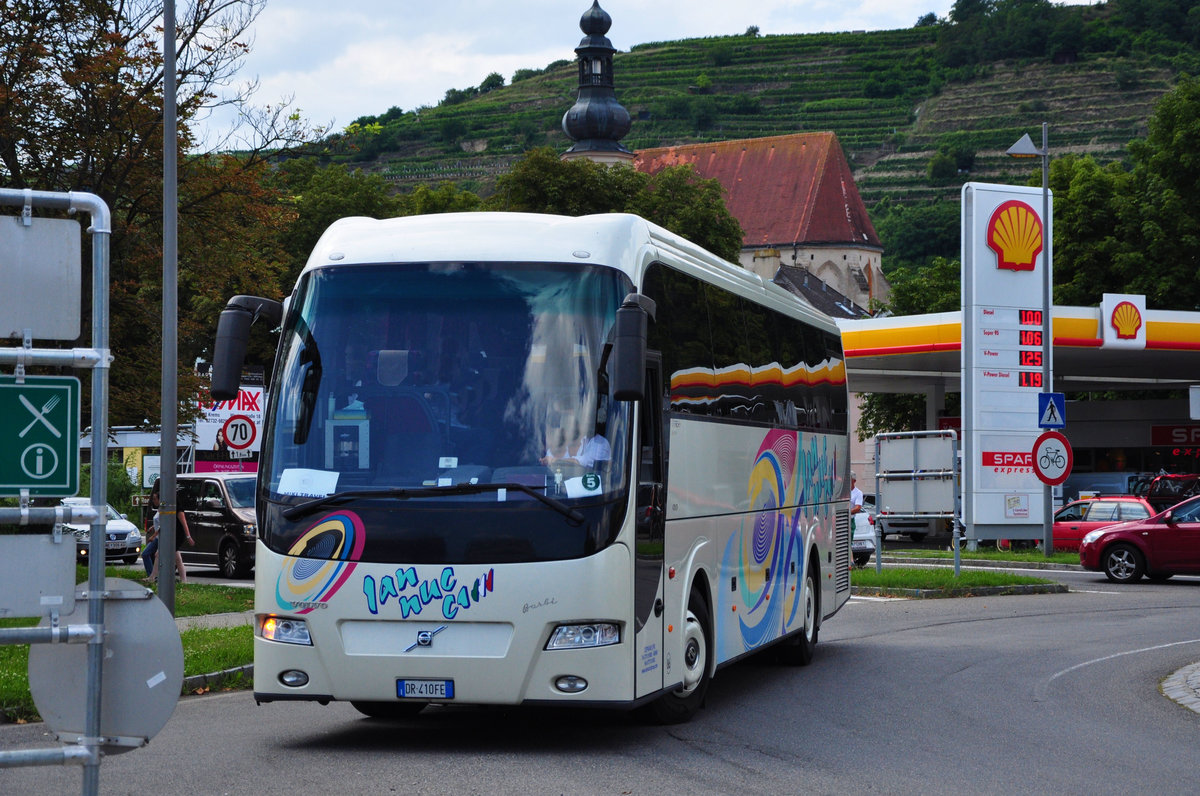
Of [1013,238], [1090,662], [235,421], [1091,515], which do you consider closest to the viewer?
[1090,662]

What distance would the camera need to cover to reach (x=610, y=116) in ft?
319

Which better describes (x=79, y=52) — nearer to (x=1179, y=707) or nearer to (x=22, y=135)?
(x=22, y=135)

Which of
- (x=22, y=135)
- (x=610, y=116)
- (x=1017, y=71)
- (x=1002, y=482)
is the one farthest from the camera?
(x=1017, y=71)

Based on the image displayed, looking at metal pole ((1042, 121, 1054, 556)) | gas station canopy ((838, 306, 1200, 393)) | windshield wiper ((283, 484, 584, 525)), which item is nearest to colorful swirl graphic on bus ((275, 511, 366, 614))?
windshield wiper ((283, 484, 584, 525))

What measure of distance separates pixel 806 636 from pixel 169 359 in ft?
22.2

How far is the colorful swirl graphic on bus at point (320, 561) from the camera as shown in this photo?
29.4ft

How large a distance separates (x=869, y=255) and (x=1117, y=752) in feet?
359

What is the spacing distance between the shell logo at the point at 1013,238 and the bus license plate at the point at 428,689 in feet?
95.2

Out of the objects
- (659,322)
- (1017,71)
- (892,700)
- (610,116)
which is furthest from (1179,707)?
(1017,71)

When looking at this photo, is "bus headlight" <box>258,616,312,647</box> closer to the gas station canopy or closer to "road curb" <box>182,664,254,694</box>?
"road curb" <box>182,664,254,694</box>

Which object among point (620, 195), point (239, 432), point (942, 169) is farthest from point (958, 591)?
point (942, 169)

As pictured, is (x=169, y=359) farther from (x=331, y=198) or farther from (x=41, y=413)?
(x=331, y=198)

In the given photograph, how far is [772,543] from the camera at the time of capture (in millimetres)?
12742

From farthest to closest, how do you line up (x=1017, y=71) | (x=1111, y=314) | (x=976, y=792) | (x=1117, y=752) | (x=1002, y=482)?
1. (x=1017, y=71)
2. (x=1111, y=314)
3. (x=1002, y=482)
4. (x=1117, y=752)
5. (x=976, y=792)
